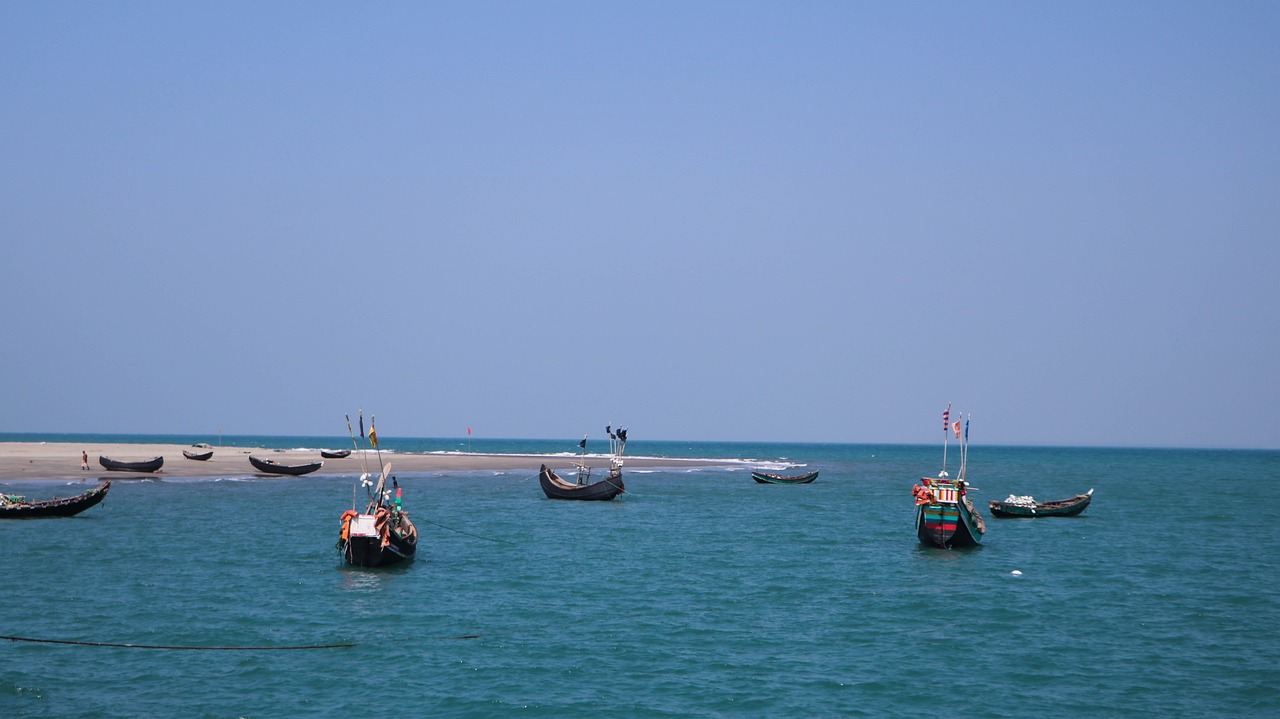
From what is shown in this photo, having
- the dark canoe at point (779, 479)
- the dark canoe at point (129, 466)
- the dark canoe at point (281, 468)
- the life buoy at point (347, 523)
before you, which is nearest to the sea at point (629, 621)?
the life buoy at point (347, 523)

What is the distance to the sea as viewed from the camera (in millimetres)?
18906

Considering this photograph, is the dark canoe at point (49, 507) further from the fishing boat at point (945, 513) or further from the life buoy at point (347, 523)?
the fishing boat at point (945, 513)

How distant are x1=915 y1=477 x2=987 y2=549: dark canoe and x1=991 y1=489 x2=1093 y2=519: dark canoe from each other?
15.1m

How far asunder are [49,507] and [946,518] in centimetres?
3579

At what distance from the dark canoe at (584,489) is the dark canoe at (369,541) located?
29052mm

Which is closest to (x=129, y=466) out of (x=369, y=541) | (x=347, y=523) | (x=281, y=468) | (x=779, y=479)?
(x=281, y=468)

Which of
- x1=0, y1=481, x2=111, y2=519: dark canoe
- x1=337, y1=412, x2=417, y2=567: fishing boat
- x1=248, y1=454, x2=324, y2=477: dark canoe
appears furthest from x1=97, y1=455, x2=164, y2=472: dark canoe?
x1=337, y1=412, x2=417, y2=567: fishing boat

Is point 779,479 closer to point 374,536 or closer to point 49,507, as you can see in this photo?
point 49,507

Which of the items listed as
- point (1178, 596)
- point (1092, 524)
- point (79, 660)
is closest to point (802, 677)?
point (79, 660)

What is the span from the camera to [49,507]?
143ft

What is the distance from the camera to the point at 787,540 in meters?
43.5

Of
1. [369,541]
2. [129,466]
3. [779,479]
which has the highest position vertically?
[369,541]

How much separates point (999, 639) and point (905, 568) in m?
10.8

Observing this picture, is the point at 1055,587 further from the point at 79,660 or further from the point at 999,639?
the point at 79,660
